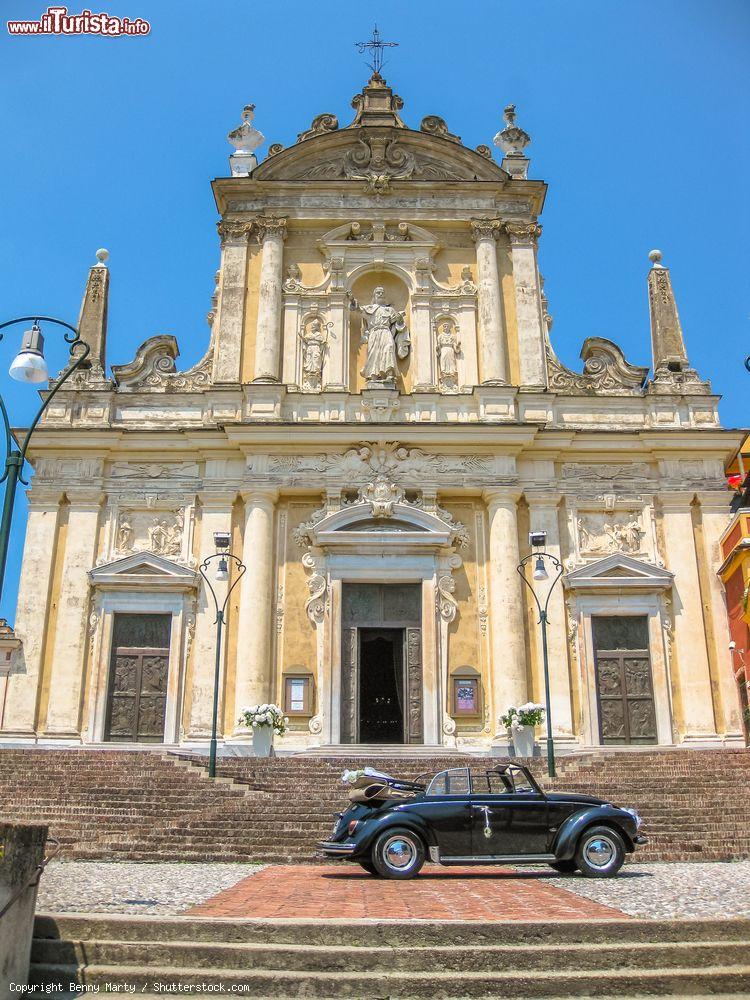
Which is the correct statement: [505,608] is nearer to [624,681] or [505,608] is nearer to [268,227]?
[624,681]

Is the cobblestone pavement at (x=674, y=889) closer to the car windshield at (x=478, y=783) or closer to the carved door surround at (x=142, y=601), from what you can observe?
the car windshield at (x=478, y=783)

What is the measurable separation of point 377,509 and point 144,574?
18.5 ft

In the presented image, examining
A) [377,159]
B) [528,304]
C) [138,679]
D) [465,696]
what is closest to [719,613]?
[465,696]

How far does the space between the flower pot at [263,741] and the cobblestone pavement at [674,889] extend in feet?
32.8

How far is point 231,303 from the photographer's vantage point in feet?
82.2

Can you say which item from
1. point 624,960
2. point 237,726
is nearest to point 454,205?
point 237,726

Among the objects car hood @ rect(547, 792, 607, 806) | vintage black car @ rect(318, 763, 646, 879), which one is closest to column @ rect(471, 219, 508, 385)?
car hood @ rect(547, 792, 607, 806)

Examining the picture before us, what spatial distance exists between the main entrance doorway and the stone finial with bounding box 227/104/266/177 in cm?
1220

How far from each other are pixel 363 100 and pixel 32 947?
85.2 ft

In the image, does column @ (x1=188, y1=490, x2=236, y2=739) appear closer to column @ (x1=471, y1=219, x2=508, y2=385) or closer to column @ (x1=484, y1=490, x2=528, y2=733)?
column @ (x1=484, y1=490, x2=528, y2=733)

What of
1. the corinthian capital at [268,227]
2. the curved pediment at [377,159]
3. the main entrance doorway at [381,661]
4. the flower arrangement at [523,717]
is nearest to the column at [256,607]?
the main entrance doorway at [381,661]

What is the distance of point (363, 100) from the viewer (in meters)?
28.0

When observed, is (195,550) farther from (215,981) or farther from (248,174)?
(215,981)

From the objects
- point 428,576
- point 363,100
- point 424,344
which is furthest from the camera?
point 363,100
